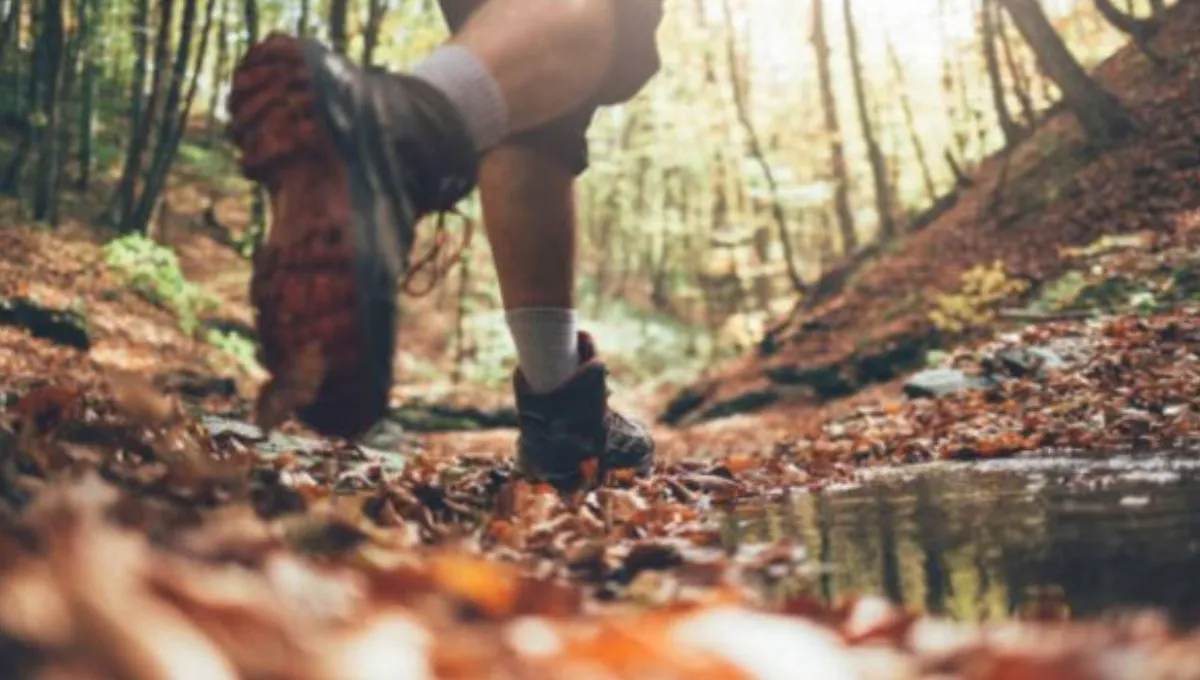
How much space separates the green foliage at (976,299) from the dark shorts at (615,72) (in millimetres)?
8612

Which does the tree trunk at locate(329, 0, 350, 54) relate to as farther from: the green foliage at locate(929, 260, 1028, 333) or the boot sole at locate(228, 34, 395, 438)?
the boot sole at locate(228, 34, 395, 438)

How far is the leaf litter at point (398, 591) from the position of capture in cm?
51

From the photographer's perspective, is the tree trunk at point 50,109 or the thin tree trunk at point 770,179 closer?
the tree trunk at point 50,109

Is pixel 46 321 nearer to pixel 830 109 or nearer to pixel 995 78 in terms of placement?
pixel 995 78

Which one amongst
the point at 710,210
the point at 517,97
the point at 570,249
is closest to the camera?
the point at 517,97

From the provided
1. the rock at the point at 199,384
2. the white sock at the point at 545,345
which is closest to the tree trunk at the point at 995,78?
the rock at the point at 199,384

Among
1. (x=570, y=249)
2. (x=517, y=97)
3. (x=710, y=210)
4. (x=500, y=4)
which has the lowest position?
(x=570, y=249)

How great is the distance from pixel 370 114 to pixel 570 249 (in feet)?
3.64

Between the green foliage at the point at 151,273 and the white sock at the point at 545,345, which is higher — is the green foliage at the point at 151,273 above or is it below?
above

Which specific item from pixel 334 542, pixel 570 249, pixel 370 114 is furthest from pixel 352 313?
pixel 570 249

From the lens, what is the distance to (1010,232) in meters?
12.1

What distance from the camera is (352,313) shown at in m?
1.47

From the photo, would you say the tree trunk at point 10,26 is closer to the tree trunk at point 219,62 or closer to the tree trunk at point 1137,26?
the tree trunk at point 219,62

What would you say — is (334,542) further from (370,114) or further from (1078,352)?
(1078,352)
